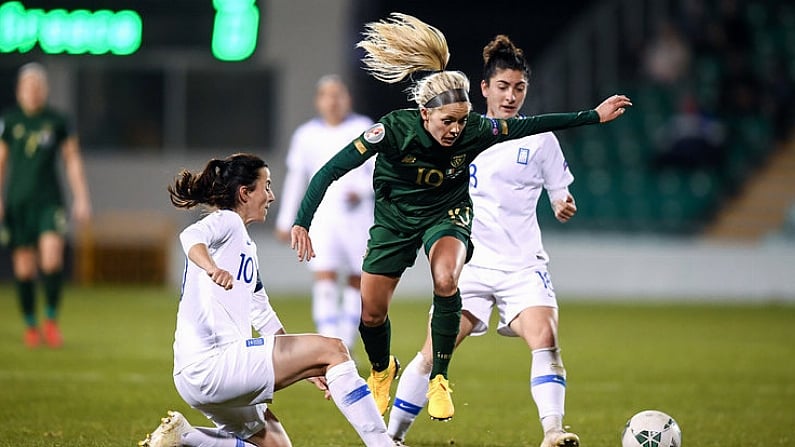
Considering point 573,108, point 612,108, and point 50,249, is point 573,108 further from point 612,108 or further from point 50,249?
point 612,108

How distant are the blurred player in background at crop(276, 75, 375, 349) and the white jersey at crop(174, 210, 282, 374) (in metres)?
4.50

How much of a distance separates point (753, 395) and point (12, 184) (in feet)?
21.8

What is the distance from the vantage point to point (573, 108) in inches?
765

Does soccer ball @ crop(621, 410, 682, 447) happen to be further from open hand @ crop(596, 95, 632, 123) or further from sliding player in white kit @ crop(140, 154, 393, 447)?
open hand @ crop(596, 95, 632, 123)

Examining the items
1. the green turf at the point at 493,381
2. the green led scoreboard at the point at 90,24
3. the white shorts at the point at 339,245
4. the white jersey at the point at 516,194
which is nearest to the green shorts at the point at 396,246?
the white jersey at the point at 516,194

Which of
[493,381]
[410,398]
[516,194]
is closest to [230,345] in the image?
[410,398]

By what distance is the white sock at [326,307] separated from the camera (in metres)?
9.98

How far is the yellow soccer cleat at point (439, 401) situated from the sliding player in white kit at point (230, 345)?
371mm

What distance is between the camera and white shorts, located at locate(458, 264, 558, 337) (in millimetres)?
6480

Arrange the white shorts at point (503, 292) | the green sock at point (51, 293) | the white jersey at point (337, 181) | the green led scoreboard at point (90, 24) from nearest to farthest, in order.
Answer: the white shorts at point (503, 292) < the white jersey at point (337, 181) < the green sock at point (51, 293) < the green led scoreboard at point (90, 24)

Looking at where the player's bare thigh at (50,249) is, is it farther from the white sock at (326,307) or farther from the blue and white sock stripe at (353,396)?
the blue and white sock stripe at (353,396)

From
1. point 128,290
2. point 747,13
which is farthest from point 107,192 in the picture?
point 747,13

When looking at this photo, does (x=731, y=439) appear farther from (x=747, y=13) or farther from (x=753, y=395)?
(x=747, y=13)

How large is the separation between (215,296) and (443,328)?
1.16 metres
